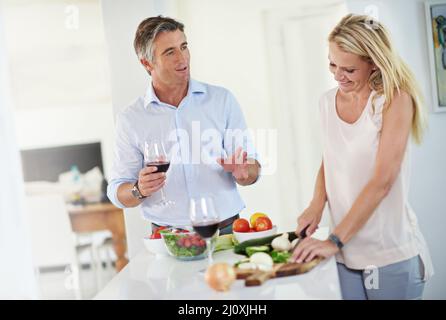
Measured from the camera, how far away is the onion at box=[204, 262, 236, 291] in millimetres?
1272

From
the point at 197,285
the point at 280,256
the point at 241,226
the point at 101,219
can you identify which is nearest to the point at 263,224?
the point at 241,226

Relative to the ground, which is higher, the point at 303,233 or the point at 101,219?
the point at 303,233

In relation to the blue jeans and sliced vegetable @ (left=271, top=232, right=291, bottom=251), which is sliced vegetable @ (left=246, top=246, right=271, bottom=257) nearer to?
sliced vegetable @ (left=271, top=232, right=291, bottom=251)

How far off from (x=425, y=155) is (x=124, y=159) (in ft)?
3.26

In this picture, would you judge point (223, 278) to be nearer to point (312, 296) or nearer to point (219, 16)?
point (312, 296)

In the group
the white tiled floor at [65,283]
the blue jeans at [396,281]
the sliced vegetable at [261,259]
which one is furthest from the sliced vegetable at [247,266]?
the white tiled floor at [65,283]

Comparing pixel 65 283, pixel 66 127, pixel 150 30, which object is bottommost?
pixel 65 283

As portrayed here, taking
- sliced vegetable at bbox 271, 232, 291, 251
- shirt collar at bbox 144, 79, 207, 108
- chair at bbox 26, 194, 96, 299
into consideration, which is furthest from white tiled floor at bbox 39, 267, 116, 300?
sliced vegetable at bbox 271, 232, 291, 251

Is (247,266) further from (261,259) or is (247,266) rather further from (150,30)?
(150,30)

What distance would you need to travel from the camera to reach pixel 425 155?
78.7 inches

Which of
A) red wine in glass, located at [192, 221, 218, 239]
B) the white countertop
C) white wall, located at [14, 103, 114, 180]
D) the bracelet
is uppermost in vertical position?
white wall, located at [14, 103, 114, 180]

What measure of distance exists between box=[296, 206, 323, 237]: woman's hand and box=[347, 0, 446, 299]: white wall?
1.68 feet

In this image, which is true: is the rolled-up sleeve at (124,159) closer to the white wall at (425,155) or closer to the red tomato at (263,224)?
the red tomato at (263,224)
